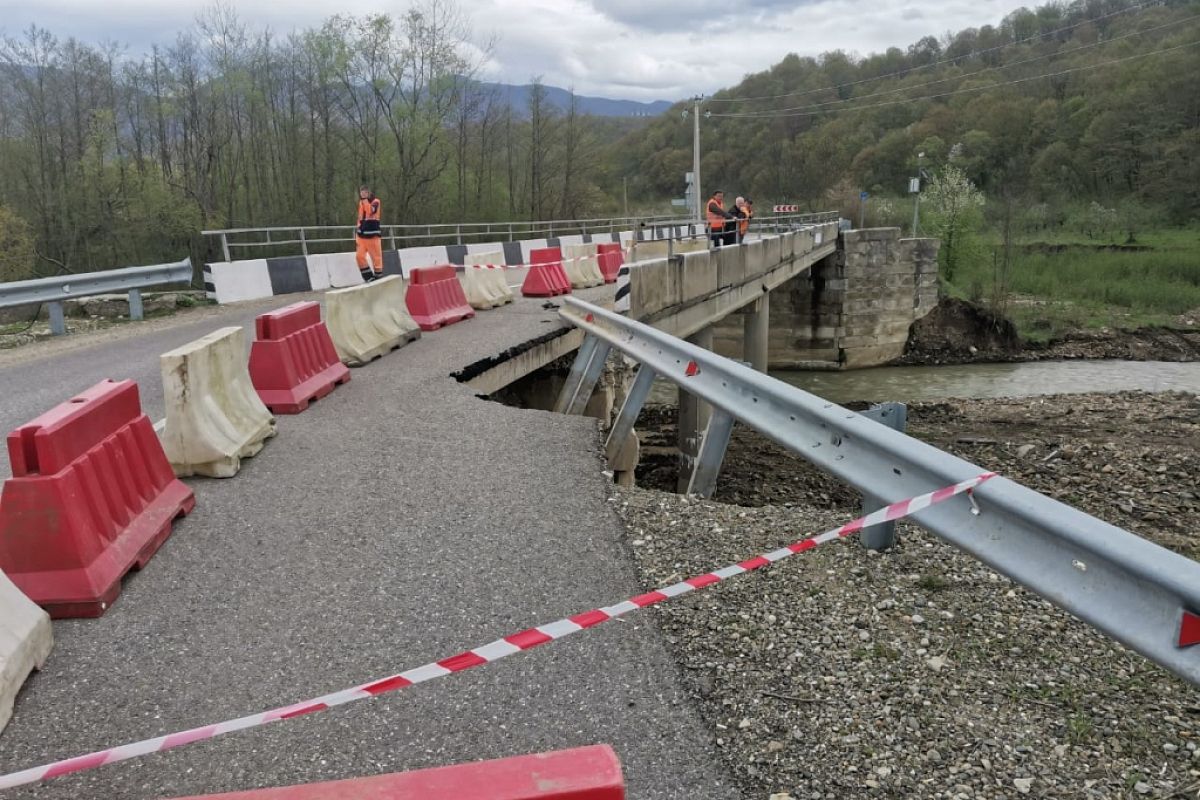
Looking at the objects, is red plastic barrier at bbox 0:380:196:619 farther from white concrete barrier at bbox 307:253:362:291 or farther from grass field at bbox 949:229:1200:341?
grass field at bbox 949:229:1200:341

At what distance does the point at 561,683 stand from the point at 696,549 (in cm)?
127

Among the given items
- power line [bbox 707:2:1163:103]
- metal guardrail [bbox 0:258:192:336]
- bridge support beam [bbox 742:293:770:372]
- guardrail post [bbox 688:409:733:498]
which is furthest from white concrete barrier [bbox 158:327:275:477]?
power line [bbox 707:2:1163:103]

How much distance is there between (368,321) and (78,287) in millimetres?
5696

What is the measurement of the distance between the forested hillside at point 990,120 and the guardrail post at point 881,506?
69.9 metres

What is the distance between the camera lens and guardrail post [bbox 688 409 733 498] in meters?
5.20

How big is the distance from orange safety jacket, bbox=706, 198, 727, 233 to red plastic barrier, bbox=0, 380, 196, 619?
19148 mm

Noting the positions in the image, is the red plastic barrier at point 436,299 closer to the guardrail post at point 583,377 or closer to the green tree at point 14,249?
the guardrail post at point 583,377

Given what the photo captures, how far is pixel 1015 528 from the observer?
8.05ft

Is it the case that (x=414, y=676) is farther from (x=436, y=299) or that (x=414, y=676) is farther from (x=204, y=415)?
(x=436, y=299)

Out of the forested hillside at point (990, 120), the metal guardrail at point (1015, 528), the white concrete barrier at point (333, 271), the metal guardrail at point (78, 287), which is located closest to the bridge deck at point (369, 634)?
the metal guardrail at point (1015, 528)

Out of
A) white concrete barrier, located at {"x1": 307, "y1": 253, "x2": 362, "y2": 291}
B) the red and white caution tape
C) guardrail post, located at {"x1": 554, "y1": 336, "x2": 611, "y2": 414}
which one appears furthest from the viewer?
white concrete barrier, located at {"x1": 307, "y1": 253, "x2": 362, "y2": 291}

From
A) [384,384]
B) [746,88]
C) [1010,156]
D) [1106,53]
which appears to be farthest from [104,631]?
[746,88]

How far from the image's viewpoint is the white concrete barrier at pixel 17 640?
2854 millimetres

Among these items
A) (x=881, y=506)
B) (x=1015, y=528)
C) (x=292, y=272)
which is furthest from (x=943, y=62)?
(x=1015, y=528)
